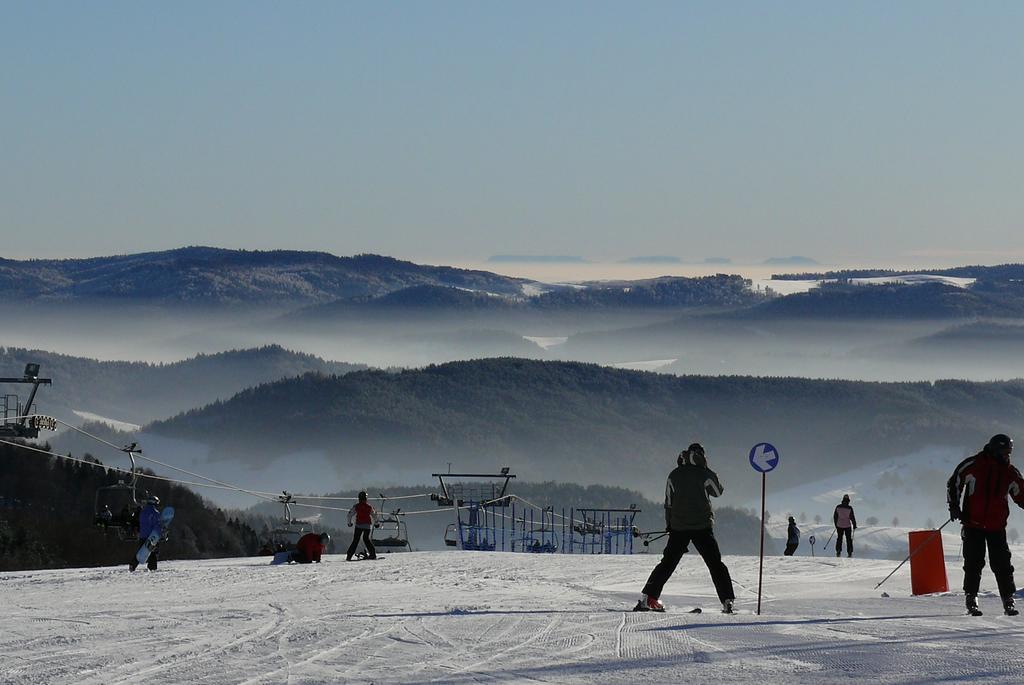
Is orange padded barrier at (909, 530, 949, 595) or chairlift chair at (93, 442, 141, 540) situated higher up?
chairlift chair at (93, 442, 141, 540)

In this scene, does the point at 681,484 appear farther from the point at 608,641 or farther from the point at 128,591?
the point at 128,591

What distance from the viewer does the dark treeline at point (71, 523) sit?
89.1m

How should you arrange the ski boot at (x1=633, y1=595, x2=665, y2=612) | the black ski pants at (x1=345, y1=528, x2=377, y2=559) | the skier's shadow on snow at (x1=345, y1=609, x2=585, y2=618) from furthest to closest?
1. the black ski pants at (x1=345, y1=528, x2=377, y2=559)
2. the ski boot at (x1=633, y1=595, x2=665, y2=612)
3. the skier's shadow on snow at (x1=345, y1=609, x2=585, y2=618)

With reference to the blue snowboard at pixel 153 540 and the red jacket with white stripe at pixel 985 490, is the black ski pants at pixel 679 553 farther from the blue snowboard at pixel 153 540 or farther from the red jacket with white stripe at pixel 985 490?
the blue snowboard at pixel 153 540

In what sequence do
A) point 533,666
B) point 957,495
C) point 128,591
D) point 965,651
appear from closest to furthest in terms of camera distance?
point 533,666 < point 965,651 < point 957,495 < point 128,591

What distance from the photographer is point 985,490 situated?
15.3 meters

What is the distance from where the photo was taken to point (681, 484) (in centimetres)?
1583

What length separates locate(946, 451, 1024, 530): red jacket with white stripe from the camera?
15227mm

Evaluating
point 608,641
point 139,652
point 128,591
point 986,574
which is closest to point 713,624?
point 608,641

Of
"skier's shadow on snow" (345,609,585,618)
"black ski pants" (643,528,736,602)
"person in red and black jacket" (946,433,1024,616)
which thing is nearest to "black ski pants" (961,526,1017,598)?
"person in red and black jacket" (946,433,1024,616)

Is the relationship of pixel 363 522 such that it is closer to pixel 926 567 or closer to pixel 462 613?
pixel 926 567

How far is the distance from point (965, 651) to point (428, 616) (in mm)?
4876

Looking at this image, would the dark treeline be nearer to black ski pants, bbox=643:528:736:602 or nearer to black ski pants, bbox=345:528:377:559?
black ski pants, bbox=345:528:377:559

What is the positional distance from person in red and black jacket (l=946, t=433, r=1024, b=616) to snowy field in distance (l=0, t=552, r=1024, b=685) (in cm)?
49
